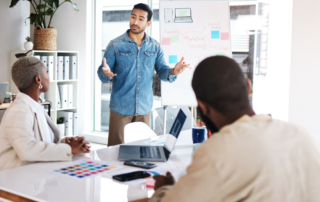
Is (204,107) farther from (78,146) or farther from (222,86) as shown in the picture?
(78,146)

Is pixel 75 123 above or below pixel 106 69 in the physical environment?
below

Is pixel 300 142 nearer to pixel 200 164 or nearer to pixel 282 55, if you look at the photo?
pixel 200 164

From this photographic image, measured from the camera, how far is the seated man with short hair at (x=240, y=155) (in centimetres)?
85

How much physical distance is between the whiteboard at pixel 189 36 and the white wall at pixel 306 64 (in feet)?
2.95

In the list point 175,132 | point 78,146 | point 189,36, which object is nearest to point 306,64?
point 189,36

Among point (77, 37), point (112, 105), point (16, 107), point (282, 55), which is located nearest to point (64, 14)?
point (77, 37)

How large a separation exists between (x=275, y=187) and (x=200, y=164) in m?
0.20

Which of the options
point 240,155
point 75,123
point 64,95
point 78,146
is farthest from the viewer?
point 75,123

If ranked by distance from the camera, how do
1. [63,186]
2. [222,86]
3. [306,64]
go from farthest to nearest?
[306,64] < [63,186] < [222,86]

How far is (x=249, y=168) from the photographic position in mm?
847

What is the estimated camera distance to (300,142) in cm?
95

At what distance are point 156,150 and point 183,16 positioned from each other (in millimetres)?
2062

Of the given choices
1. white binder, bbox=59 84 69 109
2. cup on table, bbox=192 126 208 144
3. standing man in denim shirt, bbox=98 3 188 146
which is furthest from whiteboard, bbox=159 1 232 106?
white binder, bbox=59 84 69 109

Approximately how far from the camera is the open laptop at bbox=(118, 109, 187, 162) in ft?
6.04
